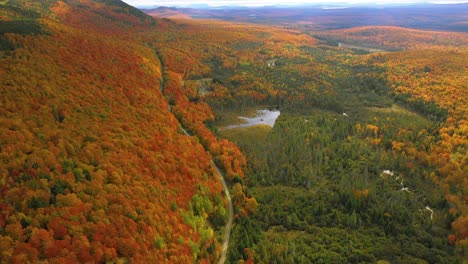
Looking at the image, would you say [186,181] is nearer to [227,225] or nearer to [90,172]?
[227,225]

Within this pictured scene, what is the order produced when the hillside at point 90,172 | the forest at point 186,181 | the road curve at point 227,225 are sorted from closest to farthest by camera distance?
the hillside at point 90,172
the forest at point 186,181
the road curve at point 227,225

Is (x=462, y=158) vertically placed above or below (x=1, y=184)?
below

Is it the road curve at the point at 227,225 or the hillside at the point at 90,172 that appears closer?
the hillside at the point at 90,172

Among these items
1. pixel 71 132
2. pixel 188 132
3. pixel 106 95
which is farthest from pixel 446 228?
pixel 106 95

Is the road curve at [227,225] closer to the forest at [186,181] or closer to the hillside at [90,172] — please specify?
the forest at [186,181]

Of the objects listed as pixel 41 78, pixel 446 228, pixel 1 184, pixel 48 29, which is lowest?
pixel 446 228

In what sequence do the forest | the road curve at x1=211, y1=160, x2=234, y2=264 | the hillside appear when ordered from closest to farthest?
the hillside → the forest → the road curve at x1=211, y1=160, x2=234, y2=264

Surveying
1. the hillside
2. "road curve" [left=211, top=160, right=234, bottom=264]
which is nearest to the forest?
the hillside

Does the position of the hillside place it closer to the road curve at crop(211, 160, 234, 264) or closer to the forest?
the forest

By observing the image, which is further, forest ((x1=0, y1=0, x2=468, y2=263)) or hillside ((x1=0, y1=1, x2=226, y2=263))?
forest ((x1=0, y1=0, x2=468, y2=263))

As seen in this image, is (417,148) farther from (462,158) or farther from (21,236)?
(21,236)

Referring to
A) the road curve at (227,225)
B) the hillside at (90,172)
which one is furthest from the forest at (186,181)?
the road curve at (227,225)
